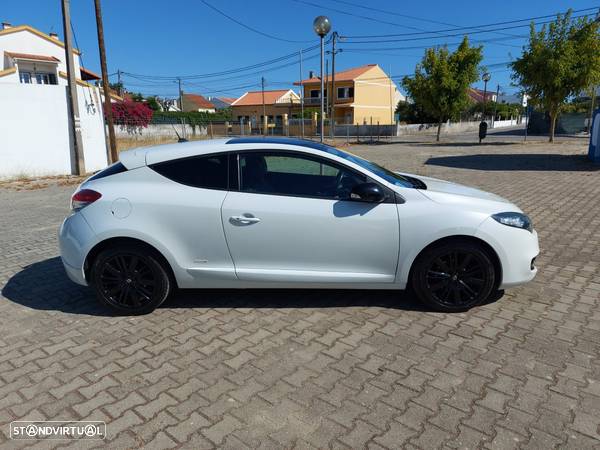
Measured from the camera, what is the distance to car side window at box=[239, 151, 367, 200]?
3.73 metres

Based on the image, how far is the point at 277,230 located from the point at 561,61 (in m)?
23.8

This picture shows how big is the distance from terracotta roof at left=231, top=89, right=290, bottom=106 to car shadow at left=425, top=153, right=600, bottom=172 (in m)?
55.2

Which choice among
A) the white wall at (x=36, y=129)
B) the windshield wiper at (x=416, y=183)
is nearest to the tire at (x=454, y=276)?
the windshield wiper at (x=416, y=183)

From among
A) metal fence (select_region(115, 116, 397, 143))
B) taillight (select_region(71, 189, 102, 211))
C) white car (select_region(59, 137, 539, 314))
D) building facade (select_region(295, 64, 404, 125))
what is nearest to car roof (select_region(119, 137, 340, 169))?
white car (select_region(59, 137, 539, 314))

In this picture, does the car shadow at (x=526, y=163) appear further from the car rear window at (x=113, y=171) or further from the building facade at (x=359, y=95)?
the building facade at (x=359, y=95)

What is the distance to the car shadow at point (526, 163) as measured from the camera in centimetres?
1465

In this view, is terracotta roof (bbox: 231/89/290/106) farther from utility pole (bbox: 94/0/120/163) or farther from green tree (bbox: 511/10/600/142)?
utility pole (bbox: 94/0/120/163)

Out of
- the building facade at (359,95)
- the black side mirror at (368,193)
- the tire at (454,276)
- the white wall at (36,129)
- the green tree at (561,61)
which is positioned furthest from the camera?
the building facade at (359,95)

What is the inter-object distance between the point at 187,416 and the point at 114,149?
14.5 metres

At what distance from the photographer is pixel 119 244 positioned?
3748mm

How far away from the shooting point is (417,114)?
55.5 m

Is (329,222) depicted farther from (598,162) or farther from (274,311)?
(598,162)

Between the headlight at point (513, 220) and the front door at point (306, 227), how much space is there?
89 centimetres

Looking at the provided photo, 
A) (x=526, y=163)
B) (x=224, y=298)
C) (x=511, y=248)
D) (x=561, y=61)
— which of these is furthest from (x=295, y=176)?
(x=561, y=61)
